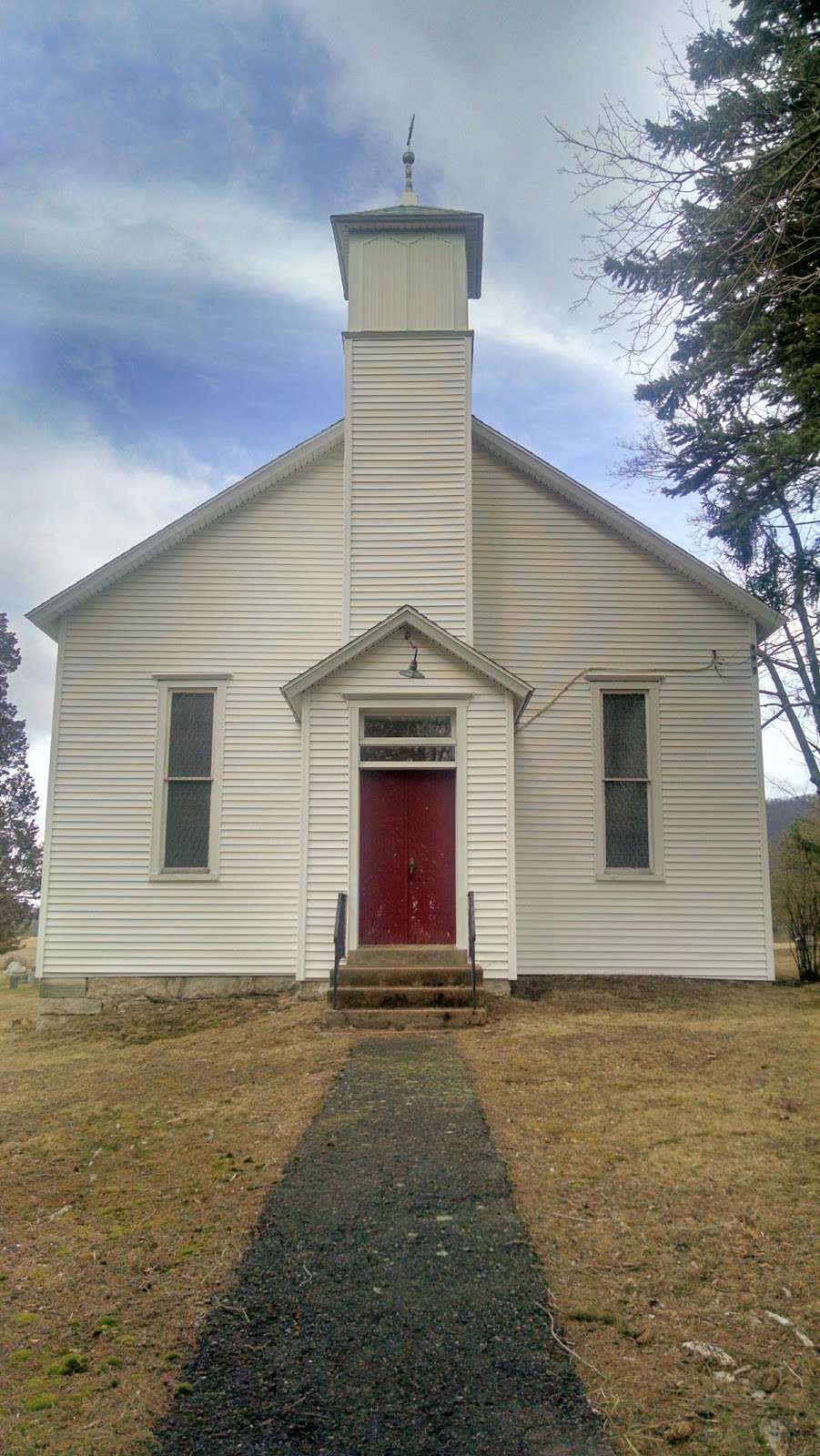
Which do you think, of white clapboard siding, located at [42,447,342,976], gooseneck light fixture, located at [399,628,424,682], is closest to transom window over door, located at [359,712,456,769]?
gooseneck light fixture, located at [399,628,424,682]

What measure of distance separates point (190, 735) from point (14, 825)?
1653cm

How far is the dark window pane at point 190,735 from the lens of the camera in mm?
12406

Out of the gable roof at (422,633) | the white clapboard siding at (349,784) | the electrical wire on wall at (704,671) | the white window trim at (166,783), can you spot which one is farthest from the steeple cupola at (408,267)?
the white window trim at (166,783)

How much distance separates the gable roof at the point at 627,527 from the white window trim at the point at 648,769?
1448 mm

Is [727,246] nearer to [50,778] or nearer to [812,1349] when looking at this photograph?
[812,1349]

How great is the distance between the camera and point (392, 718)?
11.0 meters

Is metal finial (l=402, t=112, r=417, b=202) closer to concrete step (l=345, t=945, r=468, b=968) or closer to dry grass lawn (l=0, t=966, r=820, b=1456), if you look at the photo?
concrete step (l=345, t=945, r=468, b=968)

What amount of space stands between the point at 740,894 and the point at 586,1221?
8384 millimetres

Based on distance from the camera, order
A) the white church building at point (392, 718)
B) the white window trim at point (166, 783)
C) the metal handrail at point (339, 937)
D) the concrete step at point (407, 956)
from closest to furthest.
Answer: the metal handrail at point (339, 937) < the concrete step at point (407, 956) < the white church building at point (392, 718) < the white window trim at point (166, 783)

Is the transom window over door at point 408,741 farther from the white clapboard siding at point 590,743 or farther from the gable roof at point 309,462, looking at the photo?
the gable roof at point 309,462

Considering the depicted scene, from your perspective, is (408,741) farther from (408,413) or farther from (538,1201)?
(538,1201)

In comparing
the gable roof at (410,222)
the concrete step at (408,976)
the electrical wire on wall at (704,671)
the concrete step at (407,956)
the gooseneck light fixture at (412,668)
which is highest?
the gable roof at (410,222)

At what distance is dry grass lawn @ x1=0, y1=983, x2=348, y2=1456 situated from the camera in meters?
3.25

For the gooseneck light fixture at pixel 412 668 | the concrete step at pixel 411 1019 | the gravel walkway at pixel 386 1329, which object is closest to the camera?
the gravel walkway at pixel 386 1329
